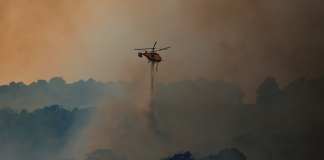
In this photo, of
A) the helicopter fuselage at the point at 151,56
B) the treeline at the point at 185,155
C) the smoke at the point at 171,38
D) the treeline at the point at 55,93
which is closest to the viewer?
the treeline at the point at 185,155

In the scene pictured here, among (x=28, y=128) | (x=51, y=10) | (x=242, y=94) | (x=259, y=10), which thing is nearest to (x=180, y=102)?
(x=242, y=94)

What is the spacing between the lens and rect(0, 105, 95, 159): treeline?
8.42 metres

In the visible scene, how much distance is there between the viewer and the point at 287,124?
8703 millimetres

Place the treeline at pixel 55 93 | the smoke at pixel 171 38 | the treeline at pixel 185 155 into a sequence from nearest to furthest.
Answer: the treeline at pixel 185 155 < the treeline at pixel 55 93 < the smoke at pixel 171 38

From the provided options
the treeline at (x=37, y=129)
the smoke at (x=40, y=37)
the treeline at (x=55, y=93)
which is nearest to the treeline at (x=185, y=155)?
the treeline at (x=37, y=129)

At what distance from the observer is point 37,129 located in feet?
28.4

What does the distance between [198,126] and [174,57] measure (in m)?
2.95

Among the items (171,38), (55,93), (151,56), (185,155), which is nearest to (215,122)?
(185,155)

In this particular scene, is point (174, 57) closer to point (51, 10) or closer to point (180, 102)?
point (180, 102)

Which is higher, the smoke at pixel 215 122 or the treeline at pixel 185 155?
the smoke at pixel 215 122

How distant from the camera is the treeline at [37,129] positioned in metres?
8.42

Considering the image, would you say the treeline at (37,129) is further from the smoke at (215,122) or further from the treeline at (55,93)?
the smoke at (215,122)

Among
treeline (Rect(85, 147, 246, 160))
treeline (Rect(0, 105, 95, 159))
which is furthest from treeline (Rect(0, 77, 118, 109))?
treeline (Rect(85, 147, 246, 160))

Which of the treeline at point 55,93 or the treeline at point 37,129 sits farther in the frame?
the treeline at point 55,93
